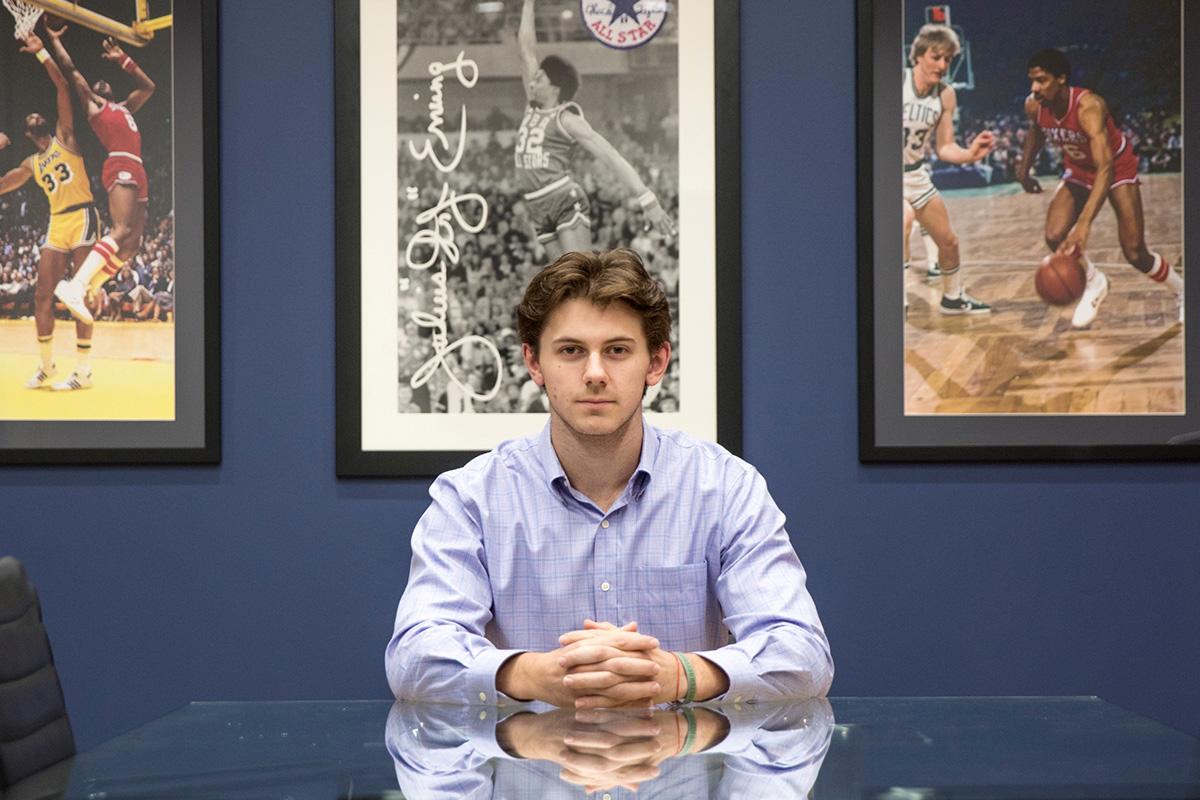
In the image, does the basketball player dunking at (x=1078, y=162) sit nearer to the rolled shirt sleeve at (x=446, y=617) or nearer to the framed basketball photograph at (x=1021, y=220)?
the framed basketball photograph at (x=1021, y=220)

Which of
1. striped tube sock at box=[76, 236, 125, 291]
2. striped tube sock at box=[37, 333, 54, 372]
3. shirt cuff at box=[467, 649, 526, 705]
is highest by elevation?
striped tube sock at box=[76, 236, 125, 291]

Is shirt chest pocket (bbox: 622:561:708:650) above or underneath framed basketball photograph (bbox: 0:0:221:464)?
underneath

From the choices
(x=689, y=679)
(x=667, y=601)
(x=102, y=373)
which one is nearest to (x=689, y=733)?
(x=689, y=679)

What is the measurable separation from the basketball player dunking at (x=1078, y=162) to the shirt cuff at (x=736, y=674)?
154cm

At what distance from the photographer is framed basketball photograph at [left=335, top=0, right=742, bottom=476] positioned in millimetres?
2480

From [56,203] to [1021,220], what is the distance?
2578 mm

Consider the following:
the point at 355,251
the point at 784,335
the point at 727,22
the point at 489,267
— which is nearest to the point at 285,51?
the point at 355,251

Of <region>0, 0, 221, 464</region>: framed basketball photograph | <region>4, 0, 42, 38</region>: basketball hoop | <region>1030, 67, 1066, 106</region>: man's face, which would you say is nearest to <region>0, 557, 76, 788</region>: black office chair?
<region>0, 0, 221, 464</region>: framed basketball photograph

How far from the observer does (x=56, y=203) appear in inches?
98.5

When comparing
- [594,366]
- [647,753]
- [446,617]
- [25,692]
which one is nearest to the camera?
[647,753]

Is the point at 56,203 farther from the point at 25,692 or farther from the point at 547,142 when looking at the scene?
the point at 25,692

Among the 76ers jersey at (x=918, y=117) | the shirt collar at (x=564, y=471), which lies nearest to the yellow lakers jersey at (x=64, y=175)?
the shirt collar at (x=564, y=471)
